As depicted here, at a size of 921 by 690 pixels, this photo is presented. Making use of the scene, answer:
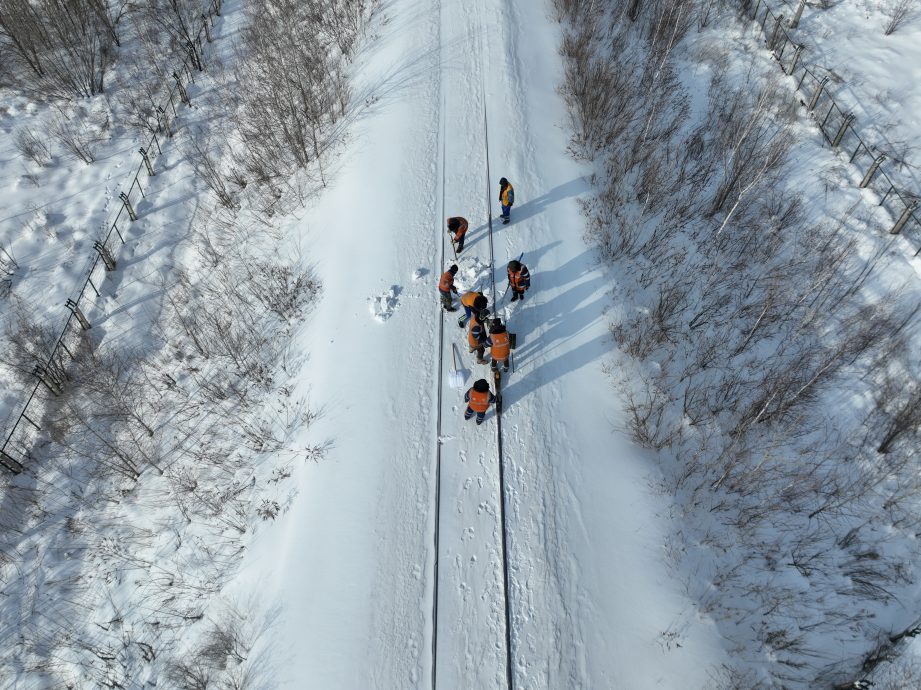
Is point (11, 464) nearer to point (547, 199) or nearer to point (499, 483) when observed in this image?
point (499, 483)

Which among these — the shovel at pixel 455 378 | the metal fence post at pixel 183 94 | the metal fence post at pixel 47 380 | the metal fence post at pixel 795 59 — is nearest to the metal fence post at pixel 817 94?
the metal fence post at pixel 795 59

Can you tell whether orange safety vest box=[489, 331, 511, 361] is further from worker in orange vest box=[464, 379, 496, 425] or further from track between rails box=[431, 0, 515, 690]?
worker in orange vest box=[464, 379, 496, 425]

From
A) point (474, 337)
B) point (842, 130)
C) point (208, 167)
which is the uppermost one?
point (208, 167)

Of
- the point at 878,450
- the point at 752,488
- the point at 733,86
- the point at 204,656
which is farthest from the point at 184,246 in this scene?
the point at 733,86

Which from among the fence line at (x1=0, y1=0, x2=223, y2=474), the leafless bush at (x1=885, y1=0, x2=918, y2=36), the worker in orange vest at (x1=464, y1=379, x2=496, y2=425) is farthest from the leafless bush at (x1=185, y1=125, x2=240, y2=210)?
the leafless bush at (x1=885, y1=0, x2=918, y2=36)

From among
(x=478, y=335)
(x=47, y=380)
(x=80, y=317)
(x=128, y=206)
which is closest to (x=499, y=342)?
(x=478, y=335)

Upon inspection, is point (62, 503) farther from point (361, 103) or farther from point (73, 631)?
point (361, 103)

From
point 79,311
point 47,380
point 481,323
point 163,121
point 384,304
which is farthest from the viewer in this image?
point 163,121
